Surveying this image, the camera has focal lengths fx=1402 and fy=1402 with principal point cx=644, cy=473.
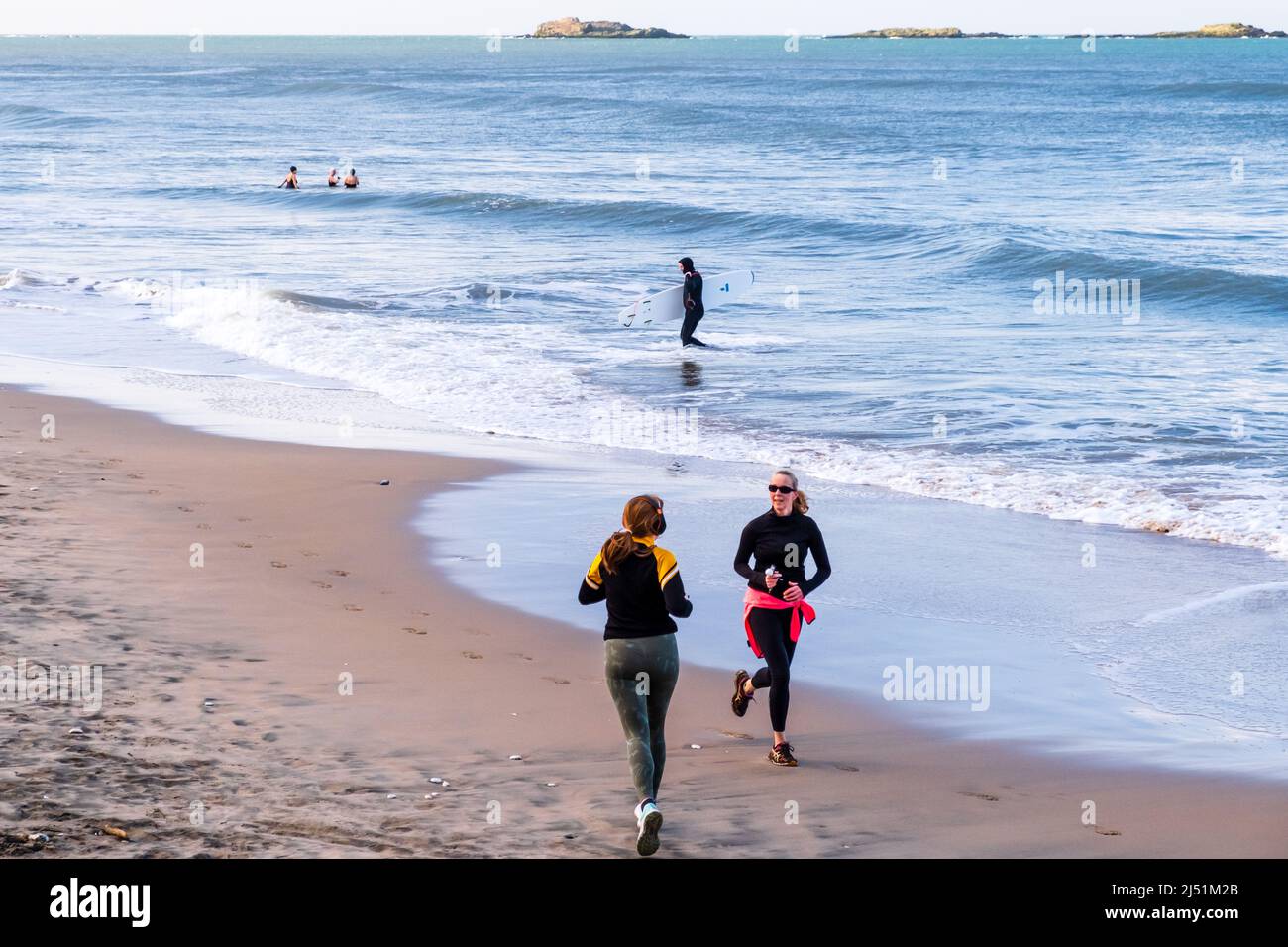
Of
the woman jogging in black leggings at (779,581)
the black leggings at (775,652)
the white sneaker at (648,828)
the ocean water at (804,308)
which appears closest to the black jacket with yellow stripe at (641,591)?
the white sneaker at (648,828)

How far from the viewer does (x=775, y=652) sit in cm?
705

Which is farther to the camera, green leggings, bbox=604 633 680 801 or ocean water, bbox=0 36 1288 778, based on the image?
ocean water, bbox=0 36 1288 778

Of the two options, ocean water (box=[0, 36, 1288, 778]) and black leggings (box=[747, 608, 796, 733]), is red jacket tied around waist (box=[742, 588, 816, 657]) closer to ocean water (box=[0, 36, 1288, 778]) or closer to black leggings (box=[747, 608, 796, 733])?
black leggings (box=[747, 608, 796, 733])

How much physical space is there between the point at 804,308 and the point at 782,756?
1725 cm

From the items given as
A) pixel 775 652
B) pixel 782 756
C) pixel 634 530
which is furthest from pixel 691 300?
pixel 634 530

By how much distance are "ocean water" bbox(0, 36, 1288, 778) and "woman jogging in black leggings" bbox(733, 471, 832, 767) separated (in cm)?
234

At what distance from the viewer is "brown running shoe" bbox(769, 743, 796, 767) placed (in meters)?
6.94

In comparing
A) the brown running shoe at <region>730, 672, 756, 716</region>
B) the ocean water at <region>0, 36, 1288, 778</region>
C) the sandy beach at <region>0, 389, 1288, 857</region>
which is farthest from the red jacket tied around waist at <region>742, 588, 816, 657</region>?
the ocean water at <region>0, 36, 1288, 778</region>

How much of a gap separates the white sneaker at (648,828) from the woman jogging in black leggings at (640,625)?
0.37ft

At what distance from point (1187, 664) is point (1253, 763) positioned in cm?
155

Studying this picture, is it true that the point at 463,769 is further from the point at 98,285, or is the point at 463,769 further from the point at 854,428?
the point at 98,285

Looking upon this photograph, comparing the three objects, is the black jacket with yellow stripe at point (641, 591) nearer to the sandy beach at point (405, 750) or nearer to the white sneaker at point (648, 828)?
the white sneaker at point (648, 828)

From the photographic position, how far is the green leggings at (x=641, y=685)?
19.7 feet
